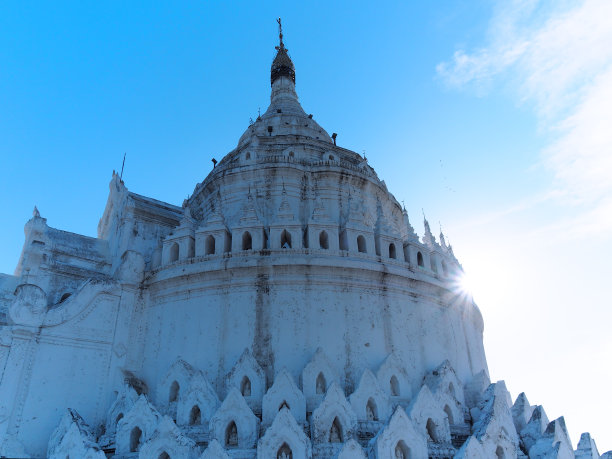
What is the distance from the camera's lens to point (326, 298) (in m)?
16.1

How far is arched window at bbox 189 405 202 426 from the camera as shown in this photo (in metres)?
14.0

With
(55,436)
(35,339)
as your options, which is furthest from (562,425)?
(35,339)

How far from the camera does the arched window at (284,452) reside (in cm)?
1238

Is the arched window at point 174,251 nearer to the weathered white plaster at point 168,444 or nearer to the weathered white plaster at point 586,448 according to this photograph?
the weathered white plaster at point 168,444

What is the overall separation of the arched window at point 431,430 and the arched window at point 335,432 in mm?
2436

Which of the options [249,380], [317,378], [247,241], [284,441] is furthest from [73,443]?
[247,241]

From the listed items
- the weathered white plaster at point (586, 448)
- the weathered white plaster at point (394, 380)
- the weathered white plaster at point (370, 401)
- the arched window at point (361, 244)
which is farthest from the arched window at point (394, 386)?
the weathered white plaster at point (586, 448)

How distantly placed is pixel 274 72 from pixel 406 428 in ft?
83.0

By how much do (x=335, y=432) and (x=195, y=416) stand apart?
3.77m

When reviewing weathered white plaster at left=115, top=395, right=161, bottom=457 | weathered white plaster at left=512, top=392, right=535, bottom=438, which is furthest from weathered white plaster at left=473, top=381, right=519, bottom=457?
weathered white plaster at left=115, top=395, right=161, bottom=457

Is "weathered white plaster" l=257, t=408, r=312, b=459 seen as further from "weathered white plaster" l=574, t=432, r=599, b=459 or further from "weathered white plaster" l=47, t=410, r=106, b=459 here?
"weathered white plaster" l=574, t=432, r=599, b=459

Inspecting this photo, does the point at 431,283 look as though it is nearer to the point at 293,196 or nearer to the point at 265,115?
the point at 293,196

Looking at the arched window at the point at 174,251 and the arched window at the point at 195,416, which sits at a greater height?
the arched window at the point at 174,251

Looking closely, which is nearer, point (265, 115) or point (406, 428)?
point (406, 428)
